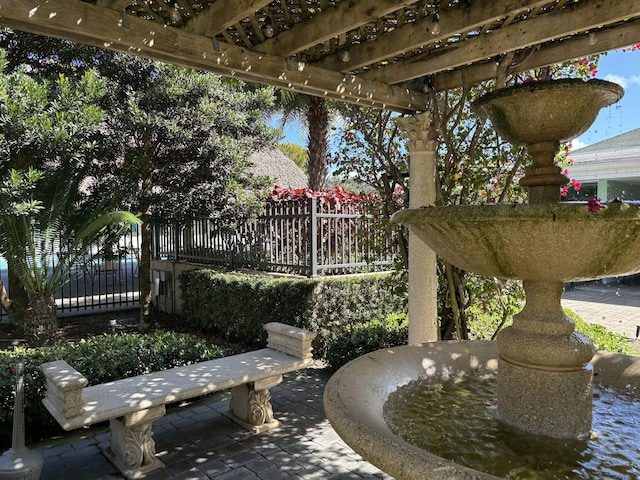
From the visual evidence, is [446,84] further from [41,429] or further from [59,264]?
[59,264]

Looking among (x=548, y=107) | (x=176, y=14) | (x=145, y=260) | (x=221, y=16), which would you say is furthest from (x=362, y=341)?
(x=145, y=260)

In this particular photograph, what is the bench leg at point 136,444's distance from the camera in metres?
3.66

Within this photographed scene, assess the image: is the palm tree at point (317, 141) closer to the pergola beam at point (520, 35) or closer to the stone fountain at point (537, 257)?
the pergola beam at point (520, 35)

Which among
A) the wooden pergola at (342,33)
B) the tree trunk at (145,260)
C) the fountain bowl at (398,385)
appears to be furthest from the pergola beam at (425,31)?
the tree trunk at (145,260)

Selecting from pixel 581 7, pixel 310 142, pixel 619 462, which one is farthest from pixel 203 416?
pixel 310 142

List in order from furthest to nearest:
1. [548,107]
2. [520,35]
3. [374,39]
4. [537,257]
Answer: [374,39] → [520,35] → [548,107] → [537,257]

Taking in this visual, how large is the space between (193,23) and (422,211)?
2561mm

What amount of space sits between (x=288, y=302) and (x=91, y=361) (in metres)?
2.98

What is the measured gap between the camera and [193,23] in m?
3.57

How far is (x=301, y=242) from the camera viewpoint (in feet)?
26.2

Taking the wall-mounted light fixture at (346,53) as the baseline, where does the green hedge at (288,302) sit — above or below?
below

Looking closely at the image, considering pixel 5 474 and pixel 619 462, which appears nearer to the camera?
pixel 619 462

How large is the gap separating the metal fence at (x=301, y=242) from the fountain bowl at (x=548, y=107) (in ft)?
14.4

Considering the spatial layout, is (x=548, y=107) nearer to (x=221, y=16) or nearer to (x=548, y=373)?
(x=548, y=373)
